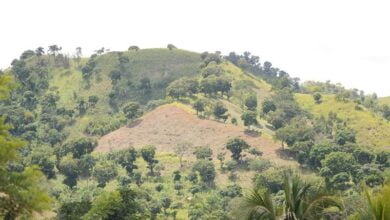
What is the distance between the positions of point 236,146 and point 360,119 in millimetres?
49447

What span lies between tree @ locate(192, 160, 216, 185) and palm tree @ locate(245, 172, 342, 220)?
101311mm

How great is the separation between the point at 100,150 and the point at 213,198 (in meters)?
50.2

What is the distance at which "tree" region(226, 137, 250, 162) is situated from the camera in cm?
12706

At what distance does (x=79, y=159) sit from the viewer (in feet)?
408

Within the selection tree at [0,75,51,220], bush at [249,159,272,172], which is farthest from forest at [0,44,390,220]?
tree at [0,75,51,220]

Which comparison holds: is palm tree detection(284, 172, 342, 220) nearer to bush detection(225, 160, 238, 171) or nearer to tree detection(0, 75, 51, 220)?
tree detection(0, 75, 51, 220)

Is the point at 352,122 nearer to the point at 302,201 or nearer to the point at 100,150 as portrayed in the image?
the point at 100,150

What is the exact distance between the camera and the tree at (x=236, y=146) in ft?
417

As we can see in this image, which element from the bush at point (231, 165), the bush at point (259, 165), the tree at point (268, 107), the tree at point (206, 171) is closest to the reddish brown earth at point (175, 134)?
the bush at point (259, 165)

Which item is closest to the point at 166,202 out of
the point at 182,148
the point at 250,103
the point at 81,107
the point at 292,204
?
the point at 182,148

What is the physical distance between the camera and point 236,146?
416 feet

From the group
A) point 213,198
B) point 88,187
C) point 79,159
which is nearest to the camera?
point 213,198

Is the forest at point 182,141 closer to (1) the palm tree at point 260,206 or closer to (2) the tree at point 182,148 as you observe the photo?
(2) the tree at point 182,148

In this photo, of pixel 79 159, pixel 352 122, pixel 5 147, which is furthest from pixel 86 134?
pixel 5 147
